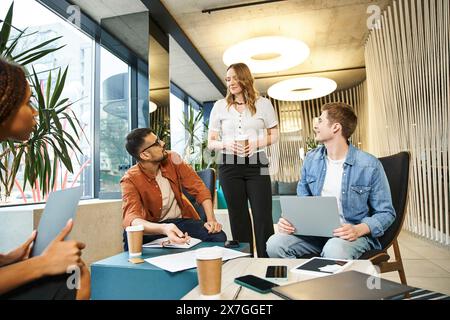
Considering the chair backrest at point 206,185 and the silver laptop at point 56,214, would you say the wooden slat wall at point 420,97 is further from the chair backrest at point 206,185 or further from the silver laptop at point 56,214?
the silver laptop at point 56,214

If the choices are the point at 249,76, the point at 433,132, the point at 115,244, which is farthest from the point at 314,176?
the point at 433,132

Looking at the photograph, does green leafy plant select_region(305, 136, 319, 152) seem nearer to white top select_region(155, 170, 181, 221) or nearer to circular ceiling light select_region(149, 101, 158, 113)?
circular ceiling light select_region(149, 101, 158, 113)

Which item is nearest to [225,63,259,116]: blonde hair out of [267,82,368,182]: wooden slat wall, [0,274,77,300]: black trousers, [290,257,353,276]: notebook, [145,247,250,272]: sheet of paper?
[145,247,250,272]: sheet of paper

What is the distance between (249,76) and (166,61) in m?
2.77

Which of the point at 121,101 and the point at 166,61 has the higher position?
the point at 166,61

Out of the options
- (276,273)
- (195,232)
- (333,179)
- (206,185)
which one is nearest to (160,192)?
(195,232)

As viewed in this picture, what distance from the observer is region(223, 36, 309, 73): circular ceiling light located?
4219mm

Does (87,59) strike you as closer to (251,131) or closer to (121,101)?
(121,101)

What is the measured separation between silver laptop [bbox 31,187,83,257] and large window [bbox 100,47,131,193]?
2.98 meters

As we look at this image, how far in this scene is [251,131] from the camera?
238 centimetres

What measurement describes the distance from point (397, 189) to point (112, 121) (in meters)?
3.36

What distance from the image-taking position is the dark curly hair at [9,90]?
0.84 metres

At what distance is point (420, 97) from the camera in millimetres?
3875

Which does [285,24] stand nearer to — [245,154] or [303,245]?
[245,154]
